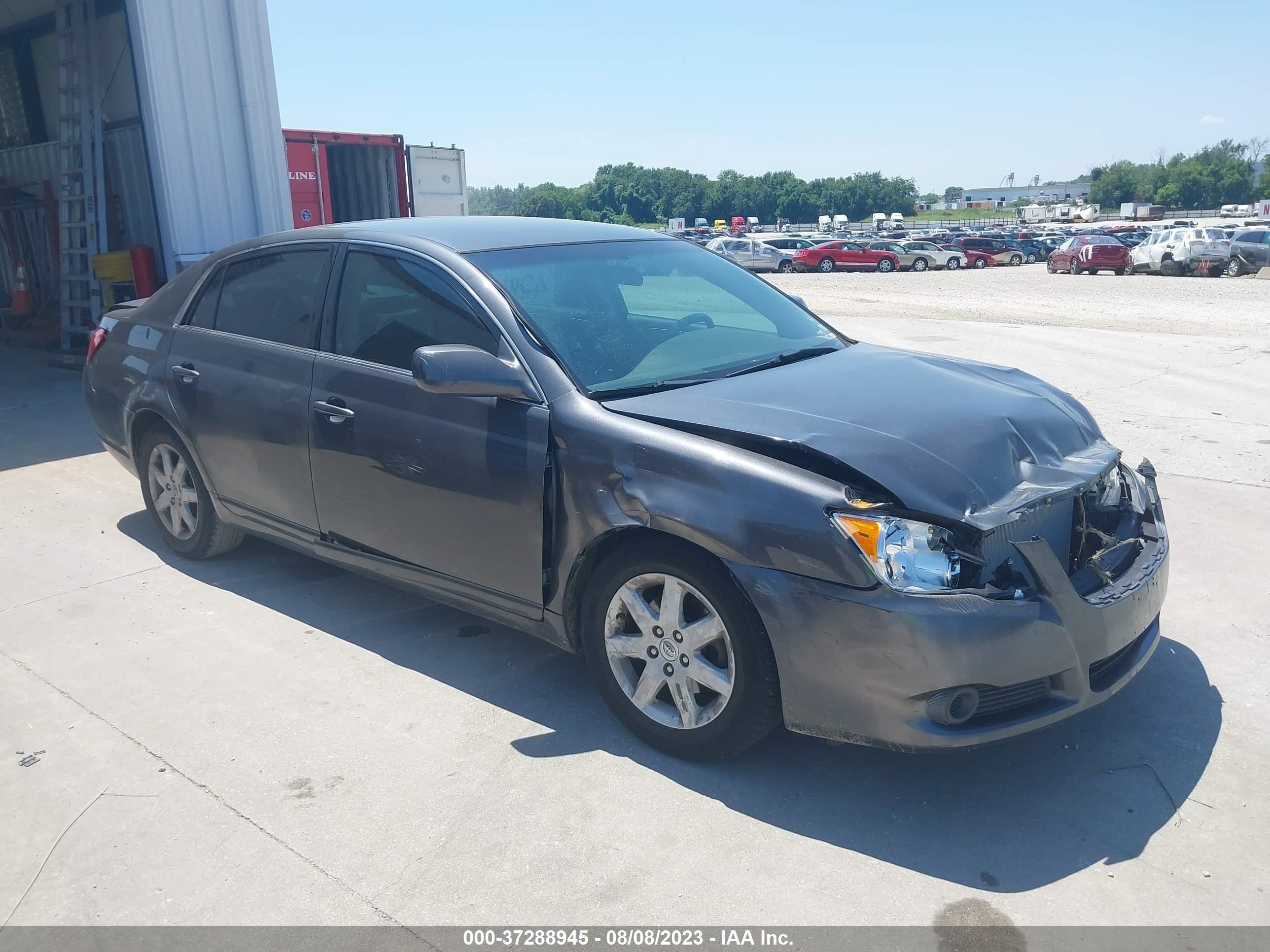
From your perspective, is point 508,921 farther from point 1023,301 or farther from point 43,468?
point 1023,301

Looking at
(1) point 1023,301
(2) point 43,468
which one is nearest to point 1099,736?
(2) point 43,468

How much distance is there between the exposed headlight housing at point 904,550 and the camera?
2.84m

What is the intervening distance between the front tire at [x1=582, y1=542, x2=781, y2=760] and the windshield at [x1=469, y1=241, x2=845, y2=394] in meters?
0.71

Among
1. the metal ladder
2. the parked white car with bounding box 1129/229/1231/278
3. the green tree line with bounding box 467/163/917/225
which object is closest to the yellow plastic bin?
the metal ladder

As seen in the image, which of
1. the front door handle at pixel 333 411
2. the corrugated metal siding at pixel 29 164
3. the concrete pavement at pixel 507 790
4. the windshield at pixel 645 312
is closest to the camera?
the concrete pavement at pixel 507 790

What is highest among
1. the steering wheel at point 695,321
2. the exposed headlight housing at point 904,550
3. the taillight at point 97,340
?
the steering wheel at point 695,321

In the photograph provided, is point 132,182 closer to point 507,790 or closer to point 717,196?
point 507,790

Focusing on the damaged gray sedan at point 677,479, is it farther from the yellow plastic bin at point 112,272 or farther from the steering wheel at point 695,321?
the yellow plastic bin at point 112,272

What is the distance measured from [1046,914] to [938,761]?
2.52 ft

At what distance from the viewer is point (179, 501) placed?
17.1 feet

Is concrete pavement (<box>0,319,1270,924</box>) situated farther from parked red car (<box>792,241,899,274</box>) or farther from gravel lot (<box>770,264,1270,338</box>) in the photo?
parked red car (<box>792,241,899,274</box>)

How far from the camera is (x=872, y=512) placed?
9.47 ft

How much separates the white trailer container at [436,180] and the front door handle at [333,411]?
47.5ft

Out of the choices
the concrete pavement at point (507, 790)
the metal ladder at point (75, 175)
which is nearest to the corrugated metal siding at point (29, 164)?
the metal ladder at point (75, 175)
